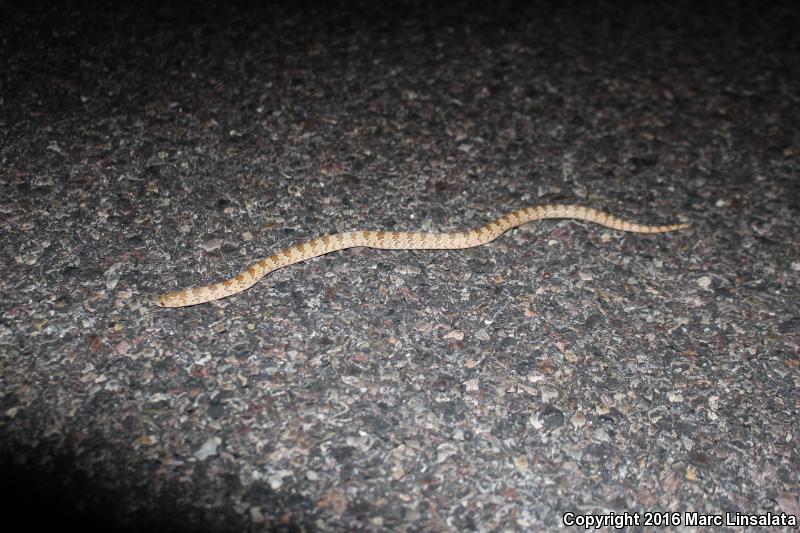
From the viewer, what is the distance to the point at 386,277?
4930 mm

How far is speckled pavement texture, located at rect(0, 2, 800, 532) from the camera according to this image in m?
3.64

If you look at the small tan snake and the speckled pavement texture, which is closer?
the speckled pavement texture

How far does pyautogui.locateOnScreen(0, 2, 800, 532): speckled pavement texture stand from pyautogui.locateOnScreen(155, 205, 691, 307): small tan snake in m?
0.08

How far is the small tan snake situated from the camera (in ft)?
14.9

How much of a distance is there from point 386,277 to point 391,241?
0.36 meters

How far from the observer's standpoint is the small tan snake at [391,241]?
453 cm

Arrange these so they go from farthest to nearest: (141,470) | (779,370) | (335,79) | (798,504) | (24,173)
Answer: (335,79) < (24,173) < (779,370) < (798,504) < (141,470)

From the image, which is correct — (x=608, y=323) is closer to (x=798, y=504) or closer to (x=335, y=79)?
(x=798, y=504)

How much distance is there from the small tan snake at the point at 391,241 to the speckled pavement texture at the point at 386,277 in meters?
0.08

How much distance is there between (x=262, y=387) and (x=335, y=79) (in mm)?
3998

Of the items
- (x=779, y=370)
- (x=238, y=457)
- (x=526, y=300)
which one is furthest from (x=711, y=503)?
(x=238, y=457)

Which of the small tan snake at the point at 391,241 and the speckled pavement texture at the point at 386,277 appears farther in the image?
the small tan snake at the point at 391,241

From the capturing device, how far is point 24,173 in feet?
17.5

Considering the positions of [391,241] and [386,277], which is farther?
[391,241]
